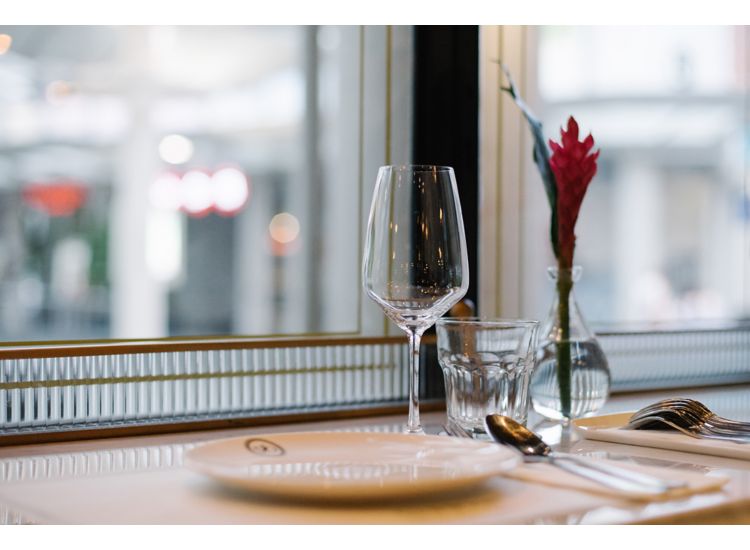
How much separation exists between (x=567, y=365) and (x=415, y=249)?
0.24 meters

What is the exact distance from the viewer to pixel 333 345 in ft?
3.30

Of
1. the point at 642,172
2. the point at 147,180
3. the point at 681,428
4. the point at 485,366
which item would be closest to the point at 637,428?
the point at 681,428

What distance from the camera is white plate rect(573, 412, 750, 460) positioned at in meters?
0.71

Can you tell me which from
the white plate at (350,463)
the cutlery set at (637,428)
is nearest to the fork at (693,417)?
the cutlery set at (637,428)

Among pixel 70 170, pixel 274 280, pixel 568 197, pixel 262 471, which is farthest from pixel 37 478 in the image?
pixel 274 280

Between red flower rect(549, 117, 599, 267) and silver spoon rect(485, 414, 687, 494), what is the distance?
0.88ft

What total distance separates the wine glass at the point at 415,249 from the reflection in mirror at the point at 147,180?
70.4 inches

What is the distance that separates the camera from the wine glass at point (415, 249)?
2.43 ft

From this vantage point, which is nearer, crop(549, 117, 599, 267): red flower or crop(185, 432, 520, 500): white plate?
crop(185, 432, 520, 500): white plate

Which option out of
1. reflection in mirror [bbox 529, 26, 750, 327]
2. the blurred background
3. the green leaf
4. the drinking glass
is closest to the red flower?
the green leaf

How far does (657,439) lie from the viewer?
748mm

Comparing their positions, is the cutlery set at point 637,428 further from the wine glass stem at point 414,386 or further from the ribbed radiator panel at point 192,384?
the ribbed radiator panel at point 192,384

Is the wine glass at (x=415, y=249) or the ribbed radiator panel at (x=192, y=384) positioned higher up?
the wine glass at (x=415, y=249)

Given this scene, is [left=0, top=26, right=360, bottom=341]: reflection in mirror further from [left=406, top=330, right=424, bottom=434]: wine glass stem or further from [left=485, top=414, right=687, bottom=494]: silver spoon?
[left=485, top=414, right=687, bottom=494]: silver spoon
